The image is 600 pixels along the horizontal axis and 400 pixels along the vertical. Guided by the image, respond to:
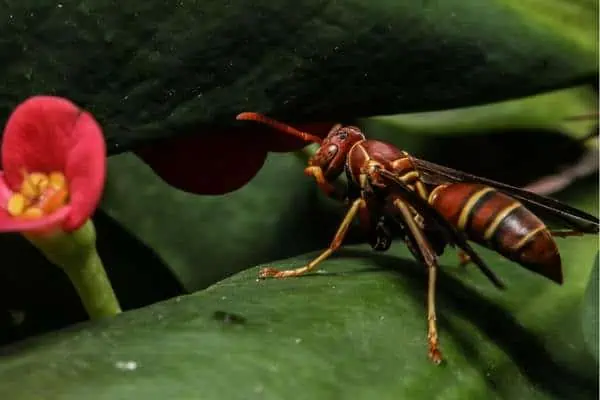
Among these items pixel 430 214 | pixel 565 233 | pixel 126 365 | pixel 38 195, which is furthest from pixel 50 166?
pixel 565 233

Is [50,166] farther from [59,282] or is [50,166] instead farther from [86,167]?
[59,282]

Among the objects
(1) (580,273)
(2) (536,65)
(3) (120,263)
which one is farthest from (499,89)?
(3) (120,263)

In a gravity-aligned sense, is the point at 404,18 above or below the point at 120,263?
above

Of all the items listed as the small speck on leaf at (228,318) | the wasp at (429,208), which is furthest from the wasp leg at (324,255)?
the small speck on leaf at (228,318)

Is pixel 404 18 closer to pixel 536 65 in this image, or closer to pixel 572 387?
pixel 536 65

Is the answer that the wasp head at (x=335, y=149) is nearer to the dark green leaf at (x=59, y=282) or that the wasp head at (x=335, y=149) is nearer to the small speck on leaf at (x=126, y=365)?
the dark green leaf at (x=59, y=282)

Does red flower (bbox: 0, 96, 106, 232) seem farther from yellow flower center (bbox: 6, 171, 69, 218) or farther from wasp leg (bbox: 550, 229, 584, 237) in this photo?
wasp leg (bbox: 550, 229, 584, 237)

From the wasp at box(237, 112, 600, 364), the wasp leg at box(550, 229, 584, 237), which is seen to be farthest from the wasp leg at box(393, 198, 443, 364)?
the wasp leg at box(550, 229, 584, 237)
